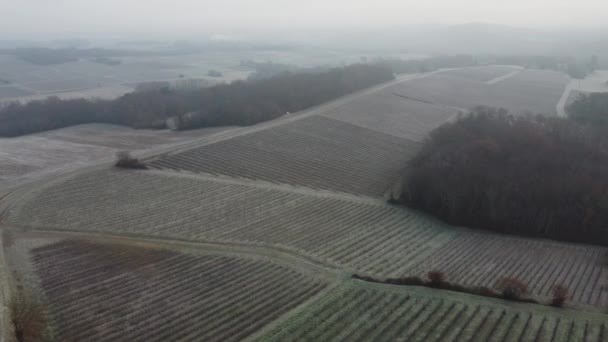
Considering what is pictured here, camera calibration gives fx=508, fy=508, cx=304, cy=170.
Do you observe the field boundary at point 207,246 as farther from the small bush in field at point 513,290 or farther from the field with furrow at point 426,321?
the small bush in field at point 513,290

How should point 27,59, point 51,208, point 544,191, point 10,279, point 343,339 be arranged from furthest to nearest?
1. point 27,59
2. point 544,191
3. point 51,208
4. point 10,279
5. point 343,339

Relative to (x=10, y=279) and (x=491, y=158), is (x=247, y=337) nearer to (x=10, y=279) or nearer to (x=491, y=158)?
(x=10, y=279)

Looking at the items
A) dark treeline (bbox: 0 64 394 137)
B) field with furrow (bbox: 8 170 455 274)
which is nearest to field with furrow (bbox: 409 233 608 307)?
field with furrow (bbox: 8 170 455 274)

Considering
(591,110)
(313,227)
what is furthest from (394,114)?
(313,227)

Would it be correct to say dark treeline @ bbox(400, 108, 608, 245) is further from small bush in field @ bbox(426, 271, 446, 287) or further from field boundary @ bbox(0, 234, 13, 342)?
field boundary @ bbox(0, 234, 13, 342)

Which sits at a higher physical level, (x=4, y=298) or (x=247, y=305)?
(x=4, y=298)

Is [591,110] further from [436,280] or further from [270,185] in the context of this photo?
[436,280]

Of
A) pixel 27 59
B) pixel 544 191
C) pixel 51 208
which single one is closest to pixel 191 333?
A: pixel 51 208
